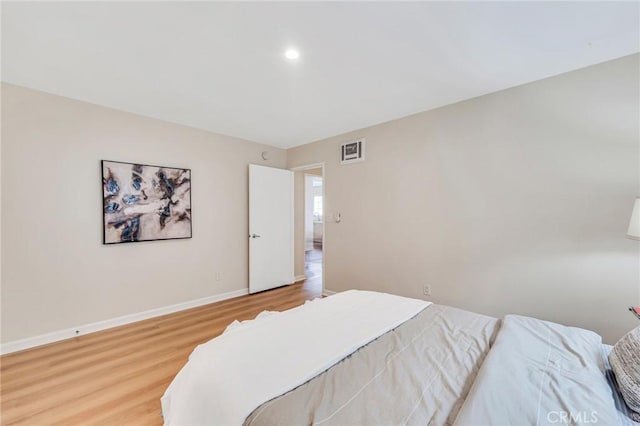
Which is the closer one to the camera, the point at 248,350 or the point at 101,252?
the point at 248,350

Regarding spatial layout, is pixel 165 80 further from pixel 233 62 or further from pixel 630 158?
pixel 630 158

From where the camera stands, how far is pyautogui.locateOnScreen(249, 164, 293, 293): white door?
4.12 metres

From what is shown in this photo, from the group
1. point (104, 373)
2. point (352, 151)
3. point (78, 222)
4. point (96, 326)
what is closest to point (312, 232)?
point (352, 151)

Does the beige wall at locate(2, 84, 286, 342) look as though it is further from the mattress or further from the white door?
the mattress

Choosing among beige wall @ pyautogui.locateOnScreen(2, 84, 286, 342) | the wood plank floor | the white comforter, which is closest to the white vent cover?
beige wall @ pyautogui.locateOnScreen(2, 84, 286, 342)

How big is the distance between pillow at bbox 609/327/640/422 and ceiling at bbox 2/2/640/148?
1.79 metres

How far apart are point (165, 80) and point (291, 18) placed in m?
1.40

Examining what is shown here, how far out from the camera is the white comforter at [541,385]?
811 mm

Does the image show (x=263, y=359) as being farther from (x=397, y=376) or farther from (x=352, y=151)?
(x=352, y=151)

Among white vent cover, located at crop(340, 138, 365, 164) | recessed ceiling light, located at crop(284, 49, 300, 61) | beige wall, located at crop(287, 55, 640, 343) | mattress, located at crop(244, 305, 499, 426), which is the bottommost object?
mattress, located at crop(244, 305, 499, 426)

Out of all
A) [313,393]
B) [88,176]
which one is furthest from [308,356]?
[88,176]

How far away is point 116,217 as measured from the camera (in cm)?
293

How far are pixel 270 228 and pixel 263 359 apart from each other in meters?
3.24

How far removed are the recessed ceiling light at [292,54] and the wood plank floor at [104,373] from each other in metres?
2.59
